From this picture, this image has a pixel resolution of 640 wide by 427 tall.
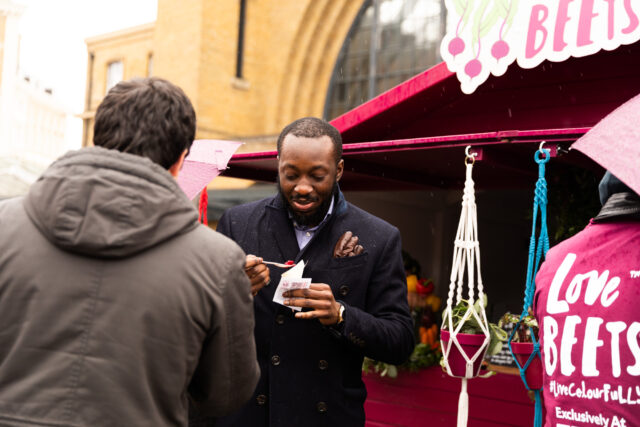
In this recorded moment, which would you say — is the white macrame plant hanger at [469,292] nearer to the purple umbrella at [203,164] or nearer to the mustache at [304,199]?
Answer: the mustache at [304,199]

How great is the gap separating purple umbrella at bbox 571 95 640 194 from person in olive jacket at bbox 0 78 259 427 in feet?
4.18

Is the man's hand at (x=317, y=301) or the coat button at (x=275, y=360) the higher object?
the man's hand at (x=317, y=301)

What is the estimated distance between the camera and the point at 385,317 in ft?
9.36

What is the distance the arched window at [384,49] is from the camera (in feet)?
49.3

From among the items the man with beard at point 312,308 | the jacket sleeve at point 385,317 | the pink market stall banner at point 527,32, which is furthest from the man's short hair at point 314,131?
the pink market stall banner at point 527,32

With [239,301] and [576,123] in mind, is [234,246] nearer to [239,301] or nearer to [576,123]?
[239,301]

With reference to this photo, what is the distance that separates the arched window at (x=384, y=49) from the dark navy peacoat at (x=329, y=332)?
486 inches

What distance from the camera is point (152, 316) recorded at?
1674 mm

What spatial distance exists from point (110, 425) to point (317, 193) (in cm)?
144

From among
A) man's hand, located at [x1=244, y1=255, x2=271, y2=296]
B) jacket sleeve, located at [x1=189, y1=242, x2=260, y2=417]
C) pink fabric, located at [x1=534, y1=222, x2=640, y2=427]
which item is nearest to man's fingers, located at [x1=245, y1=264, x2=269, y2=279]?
man's hand, located at [x1=244, y1=255, x2=271, y2=296]

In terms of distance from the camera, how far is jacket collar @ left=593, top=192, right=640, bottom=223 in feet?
7.41

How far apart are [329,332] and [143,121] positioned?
133cm

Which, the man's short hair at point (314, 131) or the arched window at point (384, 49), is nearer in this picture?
the man's short hair at point (314, 131)

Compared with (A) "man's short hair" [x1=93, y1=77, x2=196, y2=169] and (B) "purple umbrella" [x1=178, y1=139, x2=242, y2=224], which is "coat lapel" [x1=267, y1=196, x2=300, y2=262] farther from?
(A) "man's short hair" [x1=93, y1=77, x2=196, y2=169]
